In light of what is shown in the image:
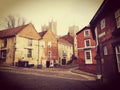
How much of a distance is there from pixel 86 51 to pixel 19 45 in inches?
91.0

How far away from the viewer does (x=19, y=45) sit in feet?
14.1

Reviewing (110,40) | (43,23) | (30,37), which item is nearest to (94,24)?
(110,40)

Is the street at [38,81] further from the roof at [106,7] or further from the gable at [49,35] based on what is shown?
the roof at [106,7]

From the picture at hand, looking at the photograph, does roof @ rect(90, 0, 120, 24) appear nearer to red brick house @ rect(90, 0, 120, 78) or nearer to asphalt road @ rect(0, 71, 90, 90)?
red brick house @ rect(90, 0, 120, 78)

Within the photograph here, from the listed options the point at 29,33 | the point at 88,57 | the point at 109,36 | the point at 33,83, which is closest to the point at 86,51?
the point at 88,57

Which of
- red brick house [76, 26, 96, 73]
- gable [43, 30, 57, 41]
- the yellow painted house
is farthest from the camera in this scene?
gable [43, 30, 57, 41]

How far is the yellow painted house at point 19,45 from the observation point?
413 cm

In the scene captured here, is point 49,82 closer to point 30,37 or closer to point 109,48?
point 30,37

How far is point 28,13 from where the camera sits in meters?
4.61

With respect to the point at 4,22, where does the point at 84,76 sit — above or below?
below

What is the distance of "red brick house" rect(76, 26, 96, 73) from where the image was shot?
3.94 metres

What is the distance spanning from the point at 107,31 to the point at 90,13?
85 cm

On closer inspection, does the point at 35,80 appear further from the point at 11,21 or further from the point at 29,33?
the point at 11,21

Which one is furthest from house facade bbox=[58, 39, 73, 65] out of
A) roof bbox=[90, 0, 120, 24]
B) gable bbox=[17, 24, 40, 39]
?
roof bbox=[90, 0, 120, 24]
